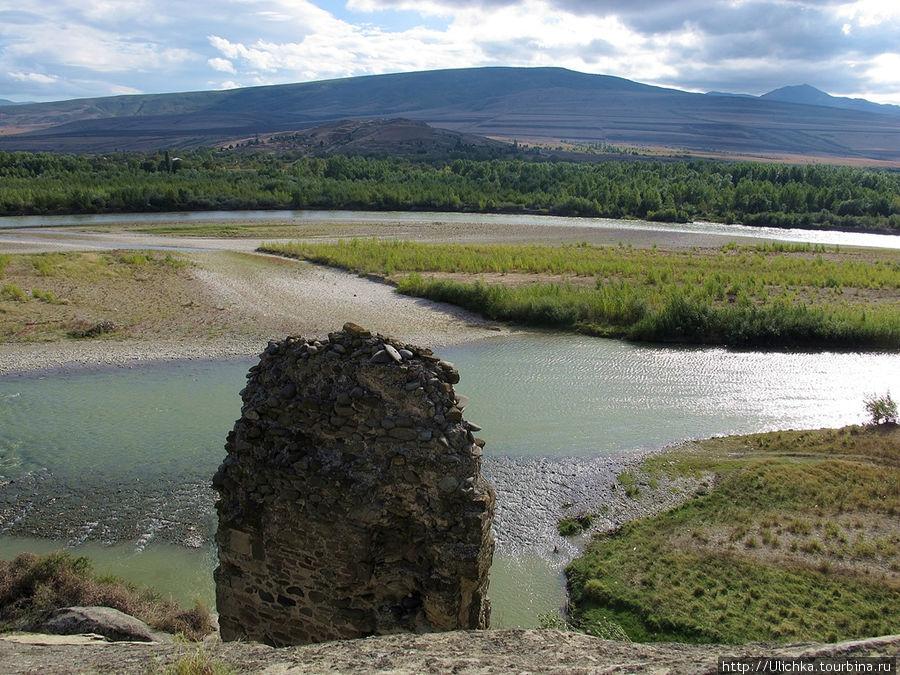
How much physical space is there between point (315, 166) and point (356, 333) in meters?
101

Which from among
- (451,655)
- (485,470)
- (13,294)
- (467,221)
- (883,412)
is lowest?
(485,470)

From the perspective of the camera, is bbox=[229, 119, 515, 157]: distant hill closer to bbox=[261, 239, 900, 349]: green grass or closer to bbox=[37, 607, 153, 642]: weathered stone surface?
bbox=[261, 239, 900, 349]: green grass

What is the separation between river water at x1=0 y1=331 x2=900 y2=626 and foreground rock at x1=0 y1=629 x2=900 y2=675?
3.84m

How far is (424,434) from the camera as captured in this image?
23.4 feet

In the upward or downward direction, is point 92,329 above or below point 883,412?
above

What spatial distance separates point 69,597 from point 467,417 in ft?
32.6

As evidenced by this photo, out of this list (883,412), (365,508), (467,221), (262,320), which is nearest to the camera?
(365,508)

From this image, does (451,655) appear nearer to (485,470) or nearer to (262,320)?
(485,470)

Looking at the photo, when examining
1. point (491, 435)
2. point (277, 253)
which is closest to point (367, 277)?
point (277, 253)

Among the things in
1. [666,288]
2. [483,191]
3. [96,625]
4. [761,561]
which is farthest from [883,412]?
[483,191]

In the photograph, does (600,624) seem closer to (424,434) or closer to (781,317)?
(424,434)

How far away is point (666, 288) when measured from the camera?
3094cm

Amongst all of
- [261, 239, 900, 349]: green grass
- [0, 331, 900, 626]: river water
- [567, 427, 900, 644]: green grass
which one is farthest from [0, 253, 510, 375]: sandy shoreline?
[567, 427, 900, 644]: green grass

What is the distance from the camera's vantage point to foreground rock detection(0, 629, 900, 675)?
5016 millimetres
